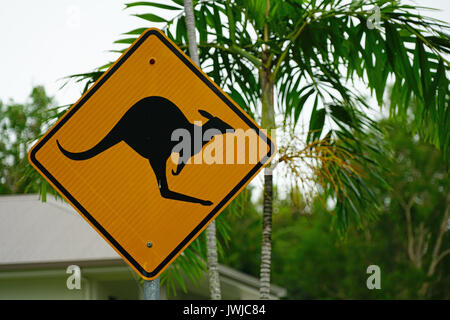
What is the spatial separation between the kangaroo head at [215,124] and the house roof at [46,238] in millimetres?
6391

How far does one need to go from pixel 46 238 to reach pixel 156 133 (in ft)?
26.6

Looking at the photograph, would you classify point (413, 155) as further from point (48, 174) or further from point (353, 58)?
point (48, 174)

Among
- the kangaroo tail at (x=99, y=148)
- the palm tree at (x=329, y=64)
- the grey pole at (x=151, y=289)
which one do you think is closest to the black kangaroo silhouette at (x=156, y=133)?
the kangaroo tail at (x=99, y=148)

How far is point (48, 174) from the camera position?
6.77 ft

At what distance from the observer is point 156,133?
202 cm

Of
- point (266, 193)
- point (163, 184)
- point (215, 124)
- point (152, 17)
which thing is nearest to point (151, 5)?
point (152, 17)

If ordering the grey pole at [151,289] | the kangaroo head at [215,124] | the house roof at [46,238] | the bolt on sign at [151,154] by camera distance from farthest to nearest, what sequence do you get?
the house roof at [46,238], the kangaroo head at [215,124], the bolt on sign at [151,154], the grey pole at [151,289]

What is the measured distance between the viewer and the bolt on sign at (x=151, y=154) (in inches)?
77.0

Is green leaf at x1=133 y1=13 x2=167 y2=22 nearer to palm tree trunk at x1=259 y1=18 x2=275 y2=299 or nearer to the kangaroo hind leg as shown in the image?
palm tree trunk at x1=259 y1=18 x2=275 y2=299

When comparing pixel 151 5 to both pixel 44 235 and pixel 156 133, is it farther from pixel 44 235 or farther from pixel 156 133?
pixel 44 235

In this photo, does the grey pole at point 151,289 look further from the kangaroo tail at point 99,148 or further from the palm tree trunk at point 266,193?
the palm tree trunk at point 266,193

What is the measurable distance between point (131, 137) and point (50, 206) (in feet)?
30.2

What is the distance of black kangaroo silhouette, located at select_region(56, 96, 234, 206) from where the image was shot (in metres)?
1.99
